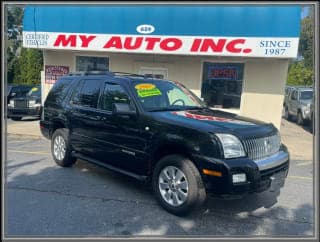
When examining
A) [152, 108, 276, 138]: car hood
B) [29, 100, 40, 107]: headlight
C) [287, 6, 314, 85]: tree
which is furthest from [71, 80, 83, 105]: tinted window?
[287, 6, 314, 85]: tree

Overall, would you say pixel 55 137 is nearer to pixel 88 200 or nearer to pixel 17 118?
pixel 88 200

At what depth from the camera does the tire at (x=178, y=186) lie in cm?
366

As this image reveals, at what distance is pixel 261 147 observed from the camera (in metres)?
3.80

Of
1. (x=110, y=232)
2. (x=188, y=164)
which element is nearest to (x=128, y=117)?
(x=188, y=164)

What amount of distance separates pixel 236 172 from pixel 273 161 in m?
0.71

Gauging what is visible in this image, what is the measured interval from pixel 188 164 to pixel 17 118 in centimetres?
1124

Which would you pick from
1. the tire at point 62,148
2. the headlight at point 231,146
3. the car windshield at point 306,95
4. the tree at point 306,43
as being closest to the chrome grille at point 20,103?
the tire at point 62,148

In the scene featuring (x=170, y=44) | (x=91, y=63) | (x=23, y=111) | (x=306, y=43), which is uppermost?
(x=306, y=43)

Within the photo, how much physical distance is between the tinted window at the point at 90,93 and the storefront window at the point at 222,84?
590 centimetres

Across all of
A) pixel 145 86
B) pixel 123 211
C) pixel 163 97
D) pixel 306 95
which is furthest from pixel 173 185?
pixel 306 95

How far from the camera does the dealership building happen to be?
8.75 metres

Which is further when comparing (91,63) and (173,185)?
(91,63)

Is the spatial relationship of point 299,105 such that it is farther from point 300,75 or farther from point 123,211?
point 123,211

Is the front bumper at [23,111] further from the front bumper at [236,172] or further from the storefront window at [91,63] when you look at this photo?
the front bumper at [236,172]
